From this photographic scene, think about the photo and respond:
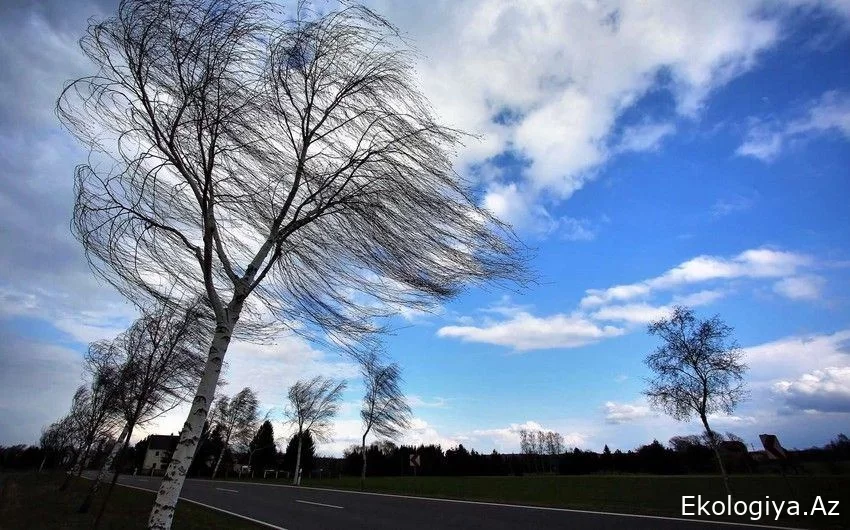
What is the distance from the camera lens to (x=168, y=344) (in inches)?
608

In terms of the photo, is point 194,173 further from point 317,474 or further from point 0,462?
point 0,462

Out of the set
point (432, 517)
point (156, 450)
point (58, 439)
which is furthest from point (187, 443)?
point (156, 450)

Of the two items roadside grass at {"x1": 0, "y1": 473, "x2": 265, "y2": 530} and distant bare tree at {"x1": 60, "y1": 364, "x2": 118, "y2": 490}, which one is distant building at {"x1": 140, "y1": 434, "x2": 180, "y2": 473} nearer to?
distant bare tree at {"x1": 60, "y1": 364, "x2": 118, "y2": 490}

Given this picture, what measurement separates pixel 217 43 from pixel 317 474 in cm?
8298

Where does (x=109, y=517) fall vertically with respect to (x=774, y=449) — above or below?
below

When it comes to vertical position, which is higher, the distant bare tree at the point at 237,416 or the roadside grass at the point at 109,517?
the distant bare tree at the point at 237,416

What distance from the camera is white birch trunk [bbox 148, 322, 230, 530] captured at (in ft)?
15.4

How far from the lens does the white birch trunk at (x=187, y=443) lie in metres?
4.70

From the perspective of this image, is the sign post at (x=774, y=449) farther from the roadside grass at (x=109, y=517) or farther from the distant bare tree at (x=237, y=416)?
the distant bare tree at (x=237, y=416)

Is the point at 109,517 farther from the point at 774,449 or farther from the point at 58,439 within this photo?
the point at 58,439

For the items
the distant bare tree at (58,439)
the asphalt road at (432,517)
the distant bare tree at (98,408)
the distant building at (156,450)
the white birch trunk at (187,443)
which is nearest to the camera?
the white birch trunk at (187,443)

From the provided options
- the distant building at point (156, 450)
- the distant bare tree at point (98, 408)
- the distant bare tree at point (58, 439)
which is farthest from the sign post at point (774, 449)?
the distant building at point (156, 450)

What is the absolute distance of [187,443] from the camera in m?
5.04

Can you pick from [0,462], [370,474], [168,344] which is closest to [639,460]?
[370,474]
